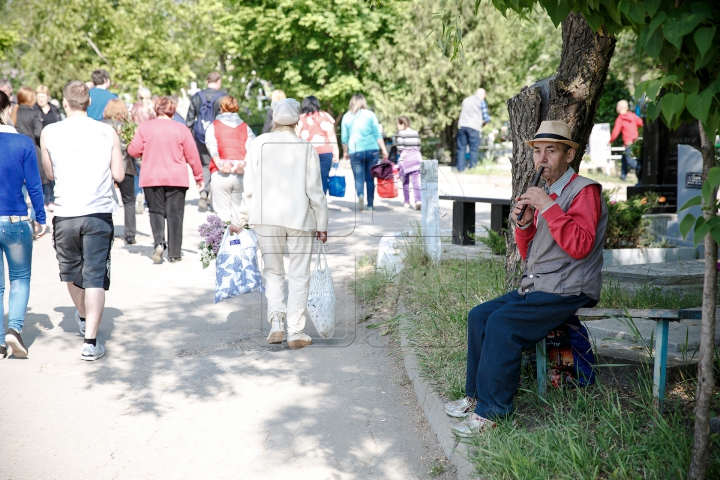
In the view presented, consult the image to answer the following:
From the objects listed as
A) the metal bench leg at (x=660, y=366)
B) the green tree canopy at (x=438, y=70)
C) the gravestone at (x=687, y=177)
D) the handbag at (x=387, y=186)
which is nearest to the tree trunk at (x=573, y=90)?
the metal bench leg at (x=660, y=366)

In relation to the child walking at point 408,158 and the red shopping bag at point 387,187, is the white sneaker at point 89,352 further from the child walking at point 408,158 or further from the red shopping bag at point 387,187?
the child walking at point 408,158

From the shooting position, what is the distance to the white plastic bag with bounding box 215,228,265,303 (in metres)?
6.88

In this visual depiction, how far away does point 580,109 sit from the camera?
5125 mm

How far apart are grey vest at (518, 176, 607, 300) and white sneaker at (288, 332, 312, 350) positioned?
262 cm

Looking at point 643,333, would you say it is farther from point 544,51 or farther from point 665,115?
point 544,51

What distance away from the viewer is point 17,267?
20.2 feet

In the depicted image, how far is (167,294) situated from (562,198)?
5263 mm

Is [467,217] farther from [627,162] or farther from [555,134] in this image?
[627,162]

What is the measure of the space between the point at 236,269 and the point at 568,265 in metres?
3.48

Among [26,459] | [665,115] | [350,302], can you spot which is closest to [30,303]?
[350,302]

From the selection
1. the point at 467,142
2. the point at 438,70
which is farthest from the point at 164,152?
the point at 438,70

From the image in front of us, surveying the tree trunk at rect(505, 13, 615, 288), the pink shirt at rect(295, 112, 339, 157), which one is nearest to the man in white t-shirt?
the tree trunk at rect(505, 13, 615, 288)

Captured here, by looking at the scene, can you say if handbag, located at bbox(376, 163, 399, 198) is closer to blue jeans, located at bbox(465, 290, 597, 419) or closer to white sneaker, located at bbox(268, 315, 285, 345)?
white sneaker, located at bbox(268, 315, 285, 345)

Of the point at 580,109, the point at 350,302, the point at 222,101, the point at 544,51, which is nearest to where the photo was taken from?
the point at 580,109
